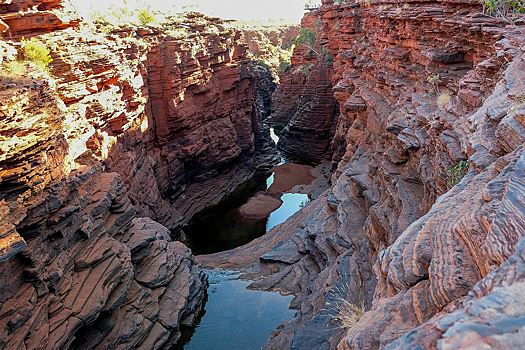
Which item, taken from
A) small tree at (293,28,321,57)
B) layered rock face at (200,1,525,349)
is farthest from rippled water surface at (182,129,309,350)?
small tree at (293,28,321,57)

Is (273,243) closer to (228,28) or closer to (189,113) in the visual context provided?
(189,113)

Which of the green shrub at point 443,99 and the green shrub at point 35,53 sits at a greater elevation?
the green shrub at point 35,53

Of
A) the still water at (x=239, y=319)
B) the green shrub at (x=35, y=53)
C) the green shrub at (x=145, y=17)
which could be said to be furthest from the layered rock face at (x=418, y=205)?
the green shrub at (x=145, y=17)

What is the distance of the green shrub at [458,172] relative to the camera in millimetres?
7799

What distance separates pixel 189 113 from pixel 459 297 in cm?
2557

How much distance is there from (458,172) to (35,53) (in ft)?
46.1

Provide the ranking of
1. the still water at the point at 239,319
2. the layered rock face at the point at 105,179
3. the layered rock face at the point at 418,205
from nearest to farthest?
the layered rock face at the point at 418,205 → the layered rock face at the point at 105,179 → the still water at the point at 239,319

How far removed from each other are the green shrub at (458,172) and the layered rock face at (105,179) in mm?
8178

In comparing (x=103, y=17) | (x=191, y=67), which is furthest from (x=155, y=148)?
(x=103, y=17)

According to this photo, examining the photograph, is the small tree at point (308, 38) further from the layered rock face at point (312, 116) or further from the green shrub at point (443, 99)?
the green shrub at point (443, 99)

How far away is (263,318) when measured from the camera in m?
15.0

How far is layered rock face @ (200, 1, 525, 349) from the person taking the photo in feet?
12.2

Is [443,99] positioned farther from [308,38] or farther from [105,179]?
A: [308,38]

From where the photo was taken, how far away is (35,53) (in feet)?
50.9
